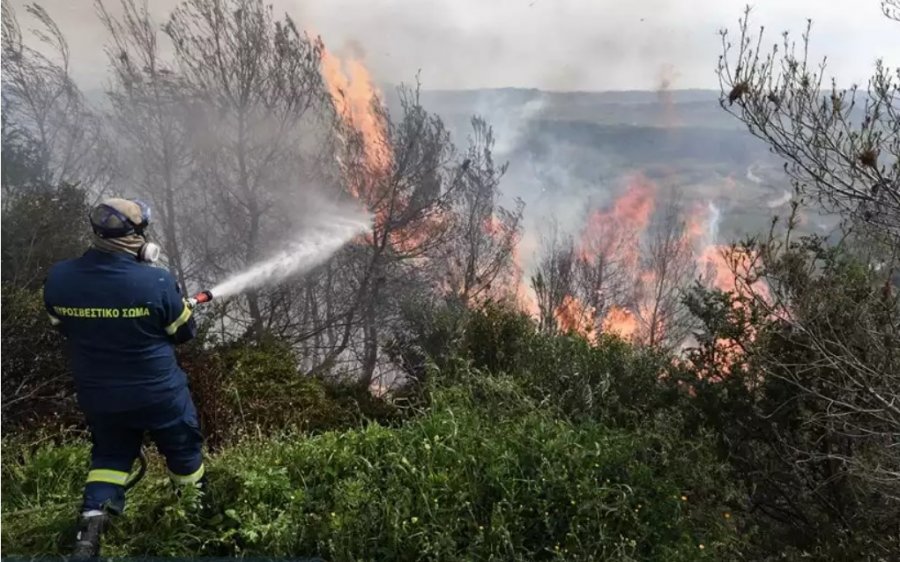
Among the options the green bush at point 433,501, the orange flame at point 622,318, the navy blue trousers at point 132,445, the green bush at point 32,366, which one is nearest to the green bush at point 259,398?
the green bush at point 32,366

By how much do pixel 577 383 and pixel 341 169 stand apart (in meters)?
7.99

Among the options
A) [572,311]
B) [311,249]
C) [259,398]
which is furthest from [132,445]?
[572,311]

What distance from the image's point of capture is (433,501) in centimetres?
344

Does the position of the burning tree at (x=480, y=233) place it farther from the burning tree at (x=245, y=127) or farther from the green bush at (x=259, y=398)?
the green bush at (x=259, y=398)

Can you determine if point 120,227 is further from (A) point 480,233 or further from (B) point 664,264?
(B) point 664,264

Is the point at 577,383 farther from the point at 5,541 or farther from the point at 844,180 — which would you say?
the point at 5,541

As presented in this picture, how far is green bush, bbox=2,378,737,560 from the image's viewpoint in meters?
3.24

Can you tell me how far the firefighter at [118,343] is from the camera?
323 centimetres

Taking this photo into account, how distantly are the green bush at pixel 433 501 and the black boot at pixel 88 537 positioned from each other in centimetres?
10

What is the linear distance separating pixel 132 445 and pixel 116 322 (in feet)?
2.43

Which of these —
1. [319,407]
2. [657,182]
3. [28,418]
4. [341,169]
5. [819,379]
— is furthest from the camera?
[657,182]

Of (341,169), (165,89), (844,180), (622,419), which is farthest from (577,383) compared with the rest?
(165,89)

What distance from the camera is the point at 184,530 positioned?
332 cm

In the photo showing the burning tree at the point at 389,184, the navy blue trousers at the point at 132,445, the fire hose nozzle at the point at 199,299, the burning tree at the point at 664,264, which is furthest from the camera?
the burning tree at the point at 664,264
